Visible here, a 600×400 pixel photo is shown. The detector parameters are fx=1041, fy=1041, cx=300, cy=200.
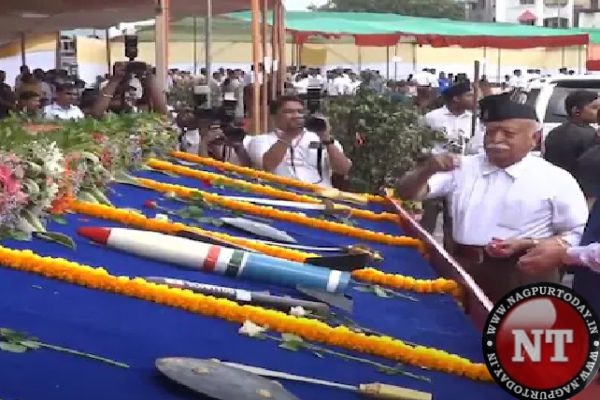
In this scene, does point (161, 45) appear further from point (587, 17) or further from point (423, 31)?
point (587, 17)

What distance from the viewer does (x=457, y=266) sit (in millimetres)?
Result: 4113

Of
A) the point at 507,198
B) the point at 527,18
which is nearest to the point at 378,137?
the point at 507,198

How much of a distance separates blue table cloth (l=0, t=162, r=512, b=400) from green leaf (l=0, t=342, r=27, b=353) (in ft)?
0.08

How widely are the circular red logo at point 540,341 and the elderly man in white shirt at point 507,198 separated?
2.59 m

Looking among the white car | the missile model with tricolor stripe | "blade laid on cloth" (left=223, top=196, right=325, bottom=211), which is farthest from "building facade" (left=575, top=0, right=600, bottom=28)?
the missile model with tricolor stripe

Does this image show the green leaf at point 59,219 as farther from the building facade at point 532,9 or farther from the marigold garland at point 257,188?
the building facade at point 532,9

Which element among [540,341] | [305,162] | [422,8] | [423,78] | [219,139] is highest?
[422,8]

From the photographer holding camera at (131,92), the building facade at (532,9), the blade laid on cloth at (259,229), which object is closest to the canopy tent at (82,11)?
the photographer holding camera at (131,92)

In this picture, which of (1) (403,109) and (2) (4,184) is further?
(1) (403,109)

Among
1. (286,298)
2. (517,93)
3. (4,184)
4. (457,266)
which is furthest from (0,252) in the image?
(517,93)

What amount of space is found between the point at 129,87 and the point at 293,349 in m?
5.22

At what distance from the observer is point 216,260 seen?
359cm

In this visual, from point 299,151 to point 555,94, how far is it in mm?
5637

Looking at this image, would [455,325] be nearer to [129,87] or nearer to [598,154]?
[598,154]
